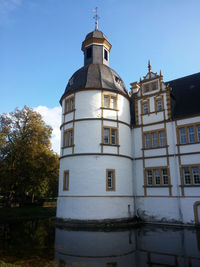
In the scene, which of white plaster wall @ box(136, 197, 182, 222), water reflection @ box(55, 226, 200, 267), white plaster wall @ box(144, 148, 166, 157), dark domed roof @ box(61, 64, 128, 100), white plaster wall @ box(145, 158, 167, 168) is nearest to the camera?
water reflection @ box(55, 226, 200, 267)

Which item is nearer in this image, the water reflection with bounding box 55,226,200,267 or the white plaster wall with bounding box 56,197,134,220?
the water reflection with bounding box 55,226,200,267

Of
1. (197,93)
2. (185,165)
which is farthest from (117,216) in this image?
(197,93)

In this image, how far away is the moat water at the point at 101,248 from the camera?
931 cm

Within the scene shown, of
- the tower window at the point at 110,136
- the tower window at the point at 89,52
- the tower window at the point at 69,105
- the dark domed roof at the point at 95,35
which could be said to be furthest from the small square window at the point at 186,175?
the dark domed roof at the point at 95,35

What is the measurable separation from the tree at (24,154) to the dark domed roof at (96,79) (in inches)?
343

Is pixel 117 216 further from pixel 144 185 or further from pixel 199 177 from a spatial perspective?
pixel 199 177

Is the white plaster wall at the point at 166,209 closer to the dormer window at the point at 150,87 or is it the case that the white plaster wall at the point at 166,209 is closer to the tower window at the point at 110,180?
the tower window at the point at 110,180

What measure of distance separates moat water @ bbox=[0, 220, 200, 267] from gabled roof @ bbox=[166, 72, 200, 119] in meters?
10.1

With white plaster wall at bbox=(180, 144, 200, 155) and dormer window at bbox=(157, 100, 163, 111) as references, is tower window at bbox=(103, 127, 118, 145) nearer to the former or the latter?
dormer window at bbox=(157, 100, 163, 111)

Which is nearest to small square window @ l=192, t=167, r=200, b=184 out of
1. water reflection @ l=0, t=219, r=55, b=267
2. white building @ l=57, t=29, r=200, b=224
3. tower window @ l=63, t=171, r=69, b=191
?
white building @ l=57, t=29, r=200, b=224

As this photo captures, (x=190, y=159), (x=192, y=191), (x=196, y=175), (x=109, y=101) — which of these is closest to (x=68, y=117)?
(x=109, y=101)

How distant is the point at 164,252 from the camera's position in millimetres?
10766

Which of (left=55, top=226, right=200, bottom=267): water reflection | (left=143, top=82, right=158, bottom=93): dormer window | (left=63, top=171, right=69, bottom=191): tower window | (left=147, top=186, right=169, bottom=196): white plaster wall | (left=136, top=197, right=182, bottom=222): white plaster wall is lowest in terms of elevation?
(left=55, top=226, right=200, bottom=267): water reflection

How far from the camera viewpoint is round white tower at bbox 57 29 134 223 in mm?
18500
